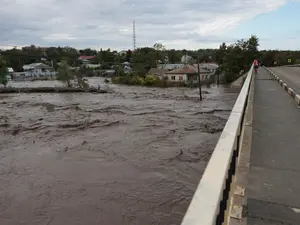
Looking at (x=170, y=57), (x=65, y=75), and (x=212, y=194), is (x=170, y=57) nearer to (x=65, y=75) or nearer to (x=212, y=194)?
(x=65, y=75)

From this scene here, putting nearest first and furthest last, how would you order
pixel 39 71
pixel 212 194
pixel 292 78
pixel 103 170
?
1. pixel 212 194
2. pixel 103 170
3. pixel 292 78
4. pixel 39 71

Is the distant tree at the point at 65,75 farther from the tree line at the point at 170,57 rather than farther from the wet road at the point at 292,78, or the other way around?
the wet road at the point at 292,78

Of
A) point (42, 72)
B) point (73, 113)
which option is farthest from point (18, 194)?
point (42, 72)

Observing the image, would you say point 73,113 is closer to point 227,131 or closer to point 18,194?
point 18,194

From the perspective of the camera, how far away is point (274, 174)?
2734mm

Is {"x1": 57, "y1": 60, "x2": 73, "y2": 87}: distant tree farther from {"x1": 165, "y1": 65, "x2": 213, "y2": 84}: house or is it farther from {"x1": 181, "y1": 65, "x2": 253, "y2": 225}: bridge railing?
{"x1": 181, "y1": 65, "x2": 253, "y2": 225}: bridge railing

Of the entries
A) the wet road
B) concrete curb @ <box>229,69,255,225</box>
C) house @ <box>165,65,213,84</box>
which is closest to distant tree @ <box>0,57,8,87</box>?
house @ <box>165,65,213,84</box>

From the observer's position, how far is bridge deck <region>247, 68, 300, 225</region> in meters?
2.06

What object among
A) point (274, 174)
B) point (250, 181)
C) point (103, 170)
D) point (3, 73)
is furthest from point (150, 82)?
point (250, 181)

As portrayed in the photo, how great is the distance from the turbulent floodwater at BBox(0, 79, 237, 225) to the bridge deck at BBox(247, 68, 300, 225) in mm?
2572

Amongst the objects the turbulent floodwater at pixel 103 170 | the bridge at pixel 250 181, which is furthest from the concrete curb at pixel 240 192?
the turbulent floodwater at pixel 103 170

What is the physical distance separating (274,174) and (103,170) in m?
5.61

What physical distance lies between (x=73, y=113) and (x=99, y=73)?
52.3 meters

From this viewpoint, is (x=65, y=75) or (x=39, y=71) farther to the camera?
(x=39, y=71)
